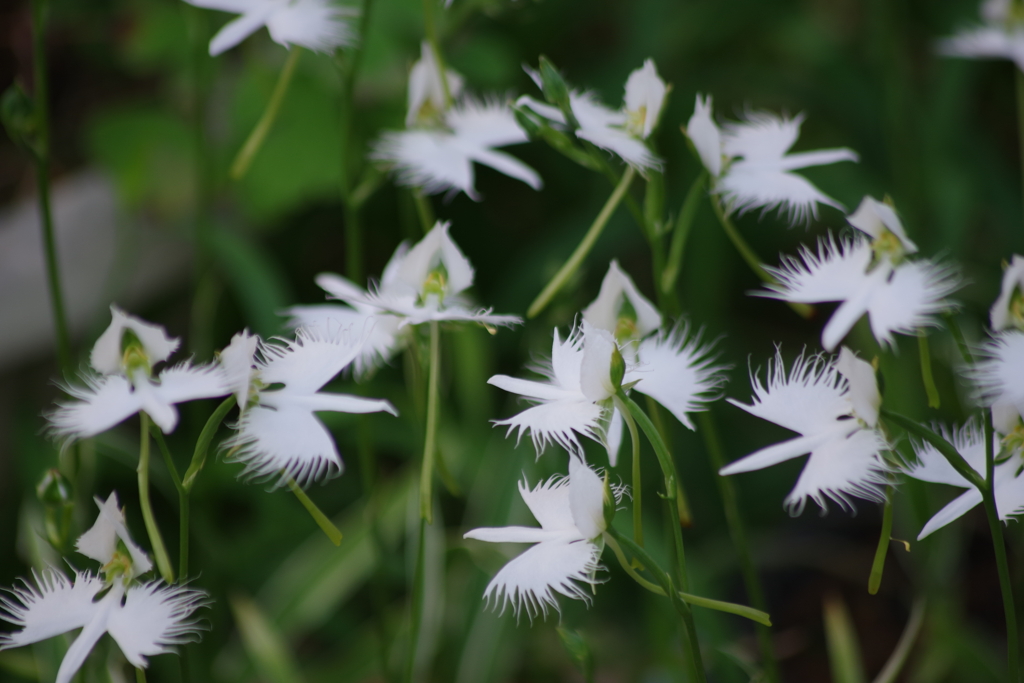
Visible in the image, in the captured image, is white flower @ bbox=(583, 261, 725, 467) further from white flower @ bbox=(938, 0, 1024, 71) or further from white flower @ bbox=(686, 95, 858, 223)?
white flower @ bbox=(938, 0, 1024, 71)

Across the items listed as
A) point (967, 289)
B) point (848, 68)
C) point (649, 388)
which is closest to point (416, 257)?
point (649, 388)

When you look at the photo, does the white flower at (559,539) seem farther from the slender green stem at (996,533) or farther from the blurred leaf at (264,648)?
the blurred leaf at (264,648)

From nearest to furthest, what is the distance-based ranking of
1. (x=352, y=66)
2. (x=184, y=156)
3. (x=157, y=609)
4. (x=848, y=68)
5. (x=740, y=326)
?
1. (x=157, y=609)
2. (x=352, y=66)
3. (x=184, y=156)
4. (x=848, y=68)
5. (x=740, y=326)

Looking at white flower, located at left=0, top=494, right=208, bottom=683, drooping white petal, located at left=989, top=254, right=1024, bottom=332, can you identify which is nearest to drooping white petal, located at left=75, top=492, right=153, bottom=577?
white flower, located at left=0, top=494, right=208, bottom=683

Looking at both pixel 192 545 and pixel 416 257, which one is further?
pixel 192 545

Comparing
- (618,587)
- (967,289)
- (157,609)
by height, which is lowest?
(618,587)

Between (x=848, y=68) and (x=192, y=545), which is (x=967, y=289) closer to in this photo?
(x=848, y=68)
